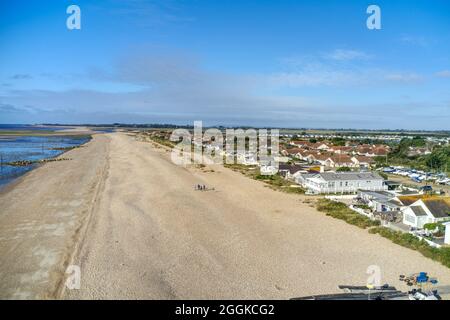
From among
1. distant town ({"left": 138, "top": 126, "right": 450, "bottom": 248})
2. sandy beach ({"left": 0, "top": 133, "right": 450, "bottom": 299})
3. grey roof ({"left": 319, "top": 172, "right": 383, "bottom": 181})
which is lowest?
sandy beach ({"left": 0, "top": 133, "right": 450, "bottom": 299})

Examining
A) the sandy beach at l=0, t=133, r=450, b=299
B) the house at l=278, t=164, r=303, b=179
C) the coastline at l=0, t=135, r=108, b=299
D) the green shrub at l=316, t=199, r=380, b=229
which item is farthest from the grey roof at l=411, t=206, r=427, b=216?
the coastline at l=0, t=135, r=108, b=299

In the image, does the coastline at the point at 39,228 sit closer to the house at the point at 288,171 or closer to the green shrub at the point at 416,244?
the green shrub at the point at 416,244

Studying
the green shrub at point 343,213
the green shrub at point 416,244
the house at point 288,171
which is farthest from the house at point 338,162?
the green shrub at point 416,244

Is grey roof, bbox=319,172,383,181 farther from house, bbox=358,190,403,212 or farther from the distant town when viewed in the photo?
house, bbox=358,190,403,212

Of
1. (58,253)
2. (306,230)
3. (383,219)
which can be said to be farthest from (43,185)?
(383,219)

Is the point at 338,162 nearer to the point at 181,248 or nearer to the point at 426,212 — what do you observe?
the point at 426,212
